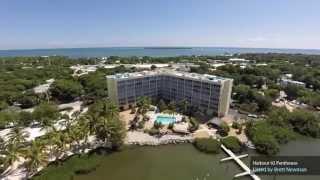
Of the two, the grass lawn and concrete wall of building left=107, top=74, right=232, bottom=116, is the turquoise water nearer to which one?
concrete wall of building left=107, top=74, right=232, bottom=116

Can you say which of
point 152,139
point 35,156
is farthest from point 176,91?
point 35,156

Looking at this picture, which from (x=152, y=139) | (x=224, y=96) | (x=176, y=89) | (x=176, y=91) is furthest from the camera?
(x=176, y=91)

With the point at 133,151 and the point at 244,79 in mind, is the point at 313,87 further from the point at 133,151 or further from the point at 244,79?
Result: the point at 133,151

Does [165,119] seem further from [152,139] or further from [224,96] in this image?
[224,96]

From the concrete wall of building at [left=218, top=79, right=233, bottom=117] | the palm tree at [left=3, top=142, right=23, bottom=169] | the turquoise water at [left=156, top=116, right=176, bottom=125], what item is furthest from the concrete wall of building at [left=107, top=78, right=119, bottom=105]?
the palm tree at [left=3, top=142, right=23, bottom=169]

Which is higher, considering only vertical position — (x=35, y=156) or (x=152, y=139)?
(x=35, y=156)

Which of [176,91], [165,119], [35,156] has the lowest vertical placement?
[165,119]

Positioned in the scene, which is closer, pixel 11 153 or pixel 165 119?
pixel 11 153

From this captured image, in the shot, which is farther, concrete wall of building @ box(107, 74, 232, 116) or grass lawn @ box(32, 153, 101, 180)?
concrete wall of building @ box(107, 74, 232, 116)

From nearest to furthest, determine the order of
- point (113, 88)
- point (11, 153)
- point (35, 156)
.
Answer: point (11, 153) < point (35, 156) < point (113, 88)

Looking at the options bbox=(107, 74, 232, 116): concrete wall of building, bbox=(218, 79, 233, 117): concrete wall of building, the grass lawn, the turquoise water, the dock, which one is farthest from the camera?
bbox=(107, 74, 232, 116): concrete wall of building
